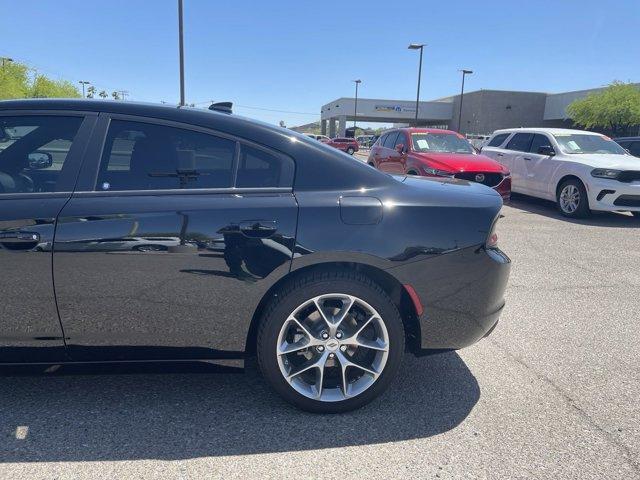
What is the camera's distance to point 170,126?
8.84 ft

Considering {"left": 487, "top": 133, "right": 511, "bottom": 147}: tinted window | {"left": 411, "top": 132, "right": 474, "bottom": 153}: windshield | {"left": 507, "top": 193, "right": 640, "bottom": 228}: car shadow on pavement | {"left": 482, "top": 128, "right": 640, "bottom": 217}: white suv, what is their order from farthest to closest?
{"left": 487, "top": 133, "right": 511, "bottom": 147}: tinted window < {"left": 411, "top": 132, "right": 474, "bottom": 153}: windshield < {"left": 507, "top": 193, "right": 640, "bottom": 228}: car shadow on pavement < {"left": 482, "top": 128, "right": 640, "bottom": 217}: white suv

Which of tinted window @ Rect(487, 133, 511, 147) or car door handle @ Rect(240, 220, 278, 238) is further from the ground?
tinted window @ Rect(487, 133, 511, 147)

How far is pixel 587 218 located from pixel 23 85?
151 feet

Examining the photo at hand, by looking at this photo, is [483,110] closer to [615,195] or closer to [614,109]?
[614,109]

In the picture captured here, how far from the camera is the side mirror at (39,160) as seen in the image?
112 inches

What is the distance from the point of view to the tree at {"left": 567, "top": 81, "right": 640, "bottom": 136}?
37.0m

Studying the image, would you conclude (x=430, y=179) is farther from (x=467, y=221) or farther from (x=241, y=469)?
(x=241, y=469)

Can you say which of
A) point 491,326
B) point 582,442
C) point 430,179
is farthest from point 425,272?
point 582,442

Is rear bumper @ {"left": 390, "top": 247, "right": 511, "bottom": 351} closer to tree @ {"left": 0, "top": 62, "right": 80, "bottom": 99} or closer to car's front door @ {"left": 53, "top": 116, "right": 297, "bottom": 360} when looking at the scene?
car's front door @ {"left": 53, "top": 116, "right": 297, "bottom": 360}

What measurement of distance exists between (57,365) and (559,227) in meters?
Answer: 8.24

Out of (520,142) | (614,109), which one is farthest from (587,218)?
(614,109)

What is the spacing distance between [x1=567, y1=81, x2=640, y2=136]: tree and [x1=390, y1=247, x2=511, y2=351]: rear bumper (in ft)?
136

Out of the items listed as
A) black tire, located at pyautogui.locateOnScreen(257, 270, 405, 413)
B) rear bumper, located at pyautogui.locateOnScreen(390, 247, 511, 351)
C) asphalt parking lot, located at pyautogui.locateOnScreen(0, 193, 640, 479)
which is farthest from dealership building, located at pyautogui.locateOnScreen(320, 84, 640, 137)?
black tire, located at pyautogui.locateOnScreen(257, 270, 405, 413)

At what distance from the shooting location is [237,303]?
101 inches
